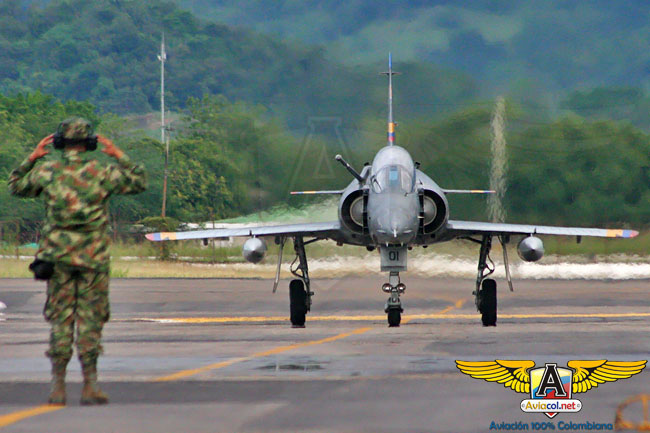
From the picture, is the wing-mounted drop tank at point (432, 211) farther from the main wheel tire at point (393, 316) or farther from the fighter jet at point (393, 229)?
the main wheel tire at point (393, 316)

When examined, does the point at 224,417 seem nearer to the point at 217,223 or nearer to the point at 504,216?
the point at 504,216

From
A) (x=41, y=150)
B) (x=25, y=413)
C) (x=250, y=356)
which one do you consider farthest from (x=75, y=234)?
(x=250, y=356)

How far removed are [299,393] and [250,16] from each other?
98.5 meters

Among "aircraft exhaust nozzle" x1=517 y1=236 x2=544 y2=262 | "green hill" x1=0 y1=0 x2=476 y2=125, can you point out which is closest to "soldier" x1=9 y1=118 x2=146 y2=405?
"aircraft exhaust nozzle" x1=517 y1=236 x2=544 y2=262

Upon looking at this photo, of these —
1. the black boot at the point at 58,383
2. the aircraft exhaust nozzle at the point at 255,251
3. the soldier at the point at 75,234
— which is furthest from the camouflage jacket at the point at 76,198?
the aircraft exhaust nozzle at the point at 255,251

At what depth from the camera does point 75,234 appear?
9.09m

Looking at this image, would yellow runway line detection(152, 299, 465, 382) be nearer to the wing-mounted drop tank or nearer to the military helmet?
the wing-mounted drop tank

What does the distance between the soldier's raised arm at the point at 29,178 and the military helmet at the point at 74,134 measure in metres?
0.07

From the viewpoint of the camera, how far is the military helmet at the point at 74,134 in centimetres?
916

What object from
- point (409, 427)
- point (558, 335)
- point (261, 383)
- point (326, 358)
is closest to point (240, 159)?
point (558, 335)

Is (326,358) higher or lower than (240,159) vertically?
lower

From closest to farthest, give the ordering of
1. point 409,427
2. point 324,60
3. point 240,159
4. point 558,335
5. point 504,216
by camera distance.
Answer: point 409,427 < point 558,335 < point 504,216 < point 240,159 < point 324,60

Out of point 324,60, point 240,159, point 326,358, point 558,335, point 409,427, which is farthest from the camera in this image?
point 324,60

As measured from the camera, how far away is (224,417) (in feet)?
26.2
